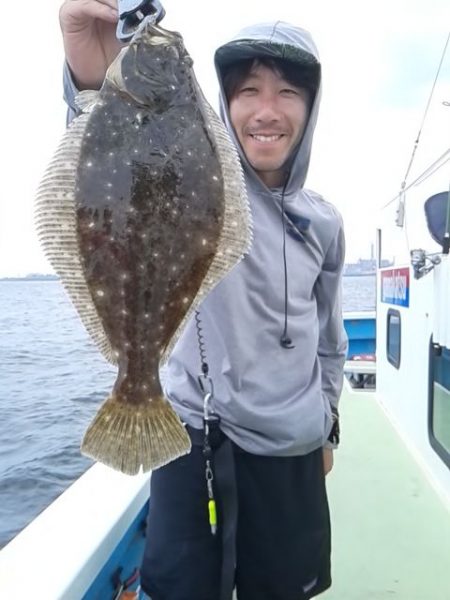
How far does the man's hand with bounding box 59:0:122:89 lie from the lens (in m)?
1.45

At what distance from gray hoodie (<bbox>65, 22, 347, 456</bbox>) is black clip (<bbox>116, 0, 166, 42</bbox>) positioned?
653 millimetres

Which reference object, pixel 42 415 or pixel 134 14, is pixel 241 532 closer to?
pixel 134 14

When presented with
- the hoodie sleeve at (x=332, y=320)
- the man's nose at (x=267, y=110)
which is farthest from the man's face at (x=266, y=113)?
the hoodie sleeve at (x=332, y=320)

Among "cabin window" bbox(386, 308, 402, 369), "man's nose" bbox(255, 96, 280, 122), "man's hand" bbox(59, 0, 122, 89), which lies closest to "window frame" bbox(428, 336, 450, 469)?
"cabin window" bbox(386, 308, 402, 369)

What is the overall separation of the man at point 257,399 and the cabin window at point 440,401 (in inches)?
90.9

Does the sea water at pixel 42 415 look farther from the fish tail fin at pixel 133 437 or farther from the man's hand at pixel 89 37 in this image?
the man's hand at pixel 89 37

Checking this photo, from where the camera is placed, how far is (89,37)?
5.04 feet

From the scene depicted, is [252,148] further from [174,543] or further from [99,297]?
[174,543]

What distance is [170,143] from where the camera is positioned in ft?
4.50

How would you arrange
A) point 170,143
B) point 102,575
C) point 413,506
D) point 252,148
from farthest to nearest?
point 413,506, point 102,575, point 252,148, point 170,143

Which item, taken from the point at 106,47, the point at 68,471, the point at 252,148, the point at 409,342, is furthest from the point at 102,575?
the point at 68,471

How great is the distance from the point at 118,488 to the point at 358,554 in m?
1.42

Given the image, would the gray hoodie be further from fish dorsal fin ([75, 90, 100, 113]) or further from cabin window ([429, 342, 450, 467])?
cabin window ([429, 342, 450, 467])

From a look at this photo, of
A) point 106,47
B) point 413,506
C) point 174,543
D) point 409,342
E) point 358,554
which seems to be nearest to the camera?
point 106,47
